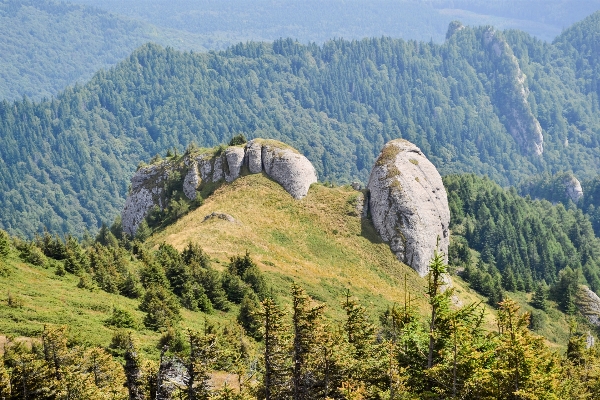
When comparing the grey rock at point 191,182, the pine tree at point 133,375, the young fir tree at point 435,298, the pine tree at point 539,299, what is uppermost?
the grey rock at point 191,182

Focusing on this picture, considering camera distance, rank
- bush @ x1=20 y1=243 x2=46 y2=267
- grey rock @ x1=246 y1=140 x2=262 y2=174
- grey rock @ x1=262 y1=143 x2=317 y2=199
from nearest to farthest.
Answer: bush @ x1=20 y1=243 x2=46 y2=267 < grey rock @ x1=262 y1=143 x2=317 y2=199 < grey rock @ x1=246 y1=140 x2=262 y2=174

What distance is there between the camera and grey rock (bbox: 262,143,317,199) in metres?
107

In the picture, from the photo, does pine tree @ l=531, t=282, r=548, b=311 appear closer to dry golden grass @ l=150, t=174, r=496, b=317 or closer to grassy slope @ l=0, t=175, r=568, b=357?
grassy slope @ l=0, t=175, r=568, b=357

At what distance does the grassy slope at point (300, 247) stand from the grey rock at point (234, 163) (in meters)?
2.33

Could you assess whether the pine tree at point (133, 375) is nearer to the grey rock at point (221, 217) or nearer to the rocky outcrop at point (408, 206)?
the grey rock at point (221, 217)

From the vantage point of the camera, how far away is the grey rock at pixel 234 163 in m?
112

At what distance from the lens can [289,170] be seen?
4250 inches

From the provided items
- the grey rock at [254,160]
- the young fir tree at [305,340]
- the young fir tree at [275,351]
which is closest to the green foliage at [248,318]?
the young fir tree at [275,351]

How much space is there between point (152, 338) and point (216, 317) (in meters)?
13.6

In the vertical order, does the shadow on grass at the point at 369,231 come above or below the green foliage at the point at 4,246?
above

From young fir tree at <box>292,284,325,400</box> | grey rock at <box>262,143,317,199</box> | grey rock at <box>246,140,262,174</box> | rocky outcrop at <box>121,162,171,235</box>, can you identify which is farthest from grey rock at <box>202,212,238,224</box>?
young fir tree at <box>292,284,325,400</box>

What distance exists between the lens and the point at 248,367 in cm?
4978

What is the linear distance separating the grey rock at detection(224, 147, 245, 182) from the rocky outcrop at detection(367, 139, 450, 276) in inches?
977

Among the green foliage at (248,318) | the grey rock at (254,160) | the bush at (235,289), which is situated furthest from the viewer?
the grey rock at (254,160)
